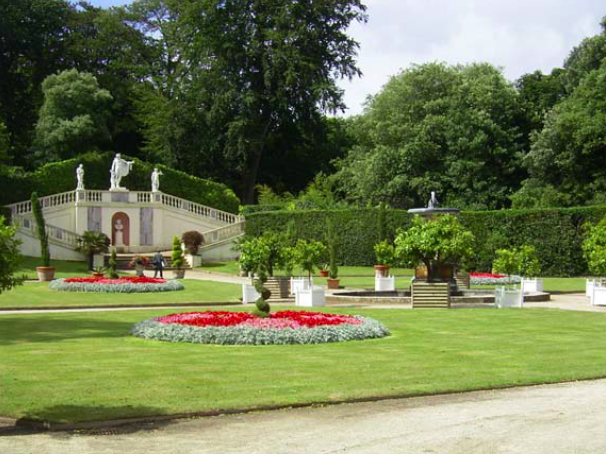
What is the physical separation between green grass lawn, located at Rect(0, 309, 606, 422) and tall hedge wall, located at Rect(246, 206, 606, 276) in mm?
28102

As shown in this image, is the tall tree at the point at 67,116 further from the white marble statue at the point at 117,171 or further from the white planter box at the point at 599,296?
the white planter box at the point at 599,296

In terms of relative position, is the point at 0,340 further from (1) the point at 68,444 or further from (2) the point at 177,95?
(2) the point at 177,95

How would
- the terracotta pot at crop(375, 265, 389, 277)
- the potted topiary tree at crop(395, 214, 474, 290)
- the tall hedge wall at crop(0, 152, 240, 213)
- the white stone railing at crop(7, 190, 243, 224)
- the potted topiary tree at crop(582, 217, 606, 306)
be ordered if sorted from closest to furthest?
the potted topiary tree at crop(582, 217, 606, 306) → the potted topiary tree at crop(395, 214, 474, 290) → the terracotta pot at crop(375, 265, 389, 277) → the white stone railing at crop(7, 190, 243, 224) → the tall hedge wall at crop(0, 152, 240, 213)

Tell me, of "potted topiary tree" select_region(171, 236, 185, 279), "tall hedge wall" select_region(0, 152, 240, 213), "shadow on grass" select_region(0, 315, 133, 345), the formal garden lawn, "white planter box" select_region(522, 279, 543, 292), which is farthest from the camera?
"tall hedge wall" select_region(0, 152, 240, 213)

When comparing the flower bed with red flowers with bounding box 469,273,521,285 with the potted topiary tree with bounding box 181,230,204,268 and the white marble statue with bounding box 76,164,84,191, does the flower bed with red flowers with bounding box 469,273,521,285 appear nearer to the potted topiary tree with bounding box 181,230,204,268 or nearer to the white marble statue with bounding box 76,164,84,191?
the potted topiary tree with bounding box 181,230,204,268

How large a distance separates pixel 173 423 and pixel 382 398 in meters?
2.94

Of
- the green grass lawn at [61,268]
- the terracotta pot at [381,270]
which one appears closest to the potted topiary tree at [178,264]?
the green grass lawn at [61,268]

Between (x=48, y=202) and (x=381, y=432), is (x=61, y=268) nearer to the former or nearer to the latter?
(x=48, y=202)

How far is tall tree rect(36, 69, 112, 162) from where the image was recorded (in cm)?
6116

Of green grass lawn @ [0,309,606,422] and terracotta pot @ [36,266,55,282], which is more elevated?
terracotta pot @ [36,266,55,282]

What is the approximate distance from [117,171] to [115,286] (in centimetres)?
2627

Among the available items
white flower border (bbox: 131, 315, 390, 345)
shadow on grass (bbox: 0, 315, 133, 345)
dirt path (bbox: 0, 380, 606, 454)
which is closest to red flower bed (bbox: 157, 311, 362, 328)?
white flower border (bbox: 131, 315, 390, 345)

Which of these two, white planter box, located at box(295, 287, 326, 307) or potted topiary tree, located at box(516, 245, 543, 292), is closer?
white planter box, located at box(295, 287, 326, 307)

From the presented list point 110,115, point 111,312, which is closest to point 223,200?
point 110,115
